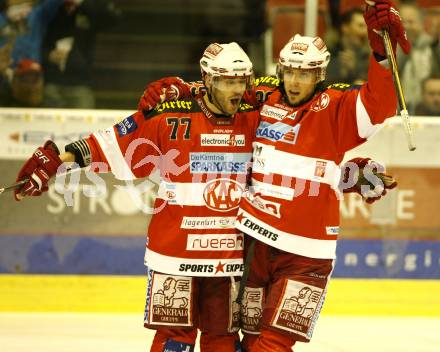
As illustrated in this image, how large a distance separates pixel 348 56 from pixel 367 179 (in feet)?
7.97

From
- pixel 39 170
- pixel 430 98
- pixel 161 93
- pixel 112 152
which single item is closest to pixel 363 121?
pixel 161 93

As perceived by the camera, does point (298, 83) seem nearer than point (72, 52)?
Yes

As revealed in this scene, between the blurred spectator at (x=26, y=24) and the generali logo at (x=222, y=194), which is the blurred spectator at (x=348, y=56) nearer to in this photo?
the blurred spectator at (x=26, y=24)

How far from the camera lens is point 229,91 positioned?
13.1 ft

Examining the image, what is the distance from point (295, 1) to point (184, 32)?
0.74m

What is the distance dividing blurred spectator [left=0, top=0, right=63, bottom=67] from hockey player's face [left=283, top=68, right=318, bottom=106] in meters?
2.60

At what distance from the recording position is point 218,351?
410 centimetres

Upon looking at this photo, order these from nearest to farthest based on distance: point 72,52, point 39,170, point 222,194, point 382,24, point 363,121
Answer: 1. point 382,24
2. point 363,121
3. point 39,170
4. point 222,194
5. point 72,52

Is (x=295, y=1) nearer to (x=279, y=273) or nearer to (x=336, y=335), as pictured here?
(x=336, y=335)

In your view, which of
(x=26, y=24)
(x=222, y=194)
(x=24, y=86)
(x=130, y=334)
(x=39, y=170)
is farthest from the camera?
(x=26, y=24)

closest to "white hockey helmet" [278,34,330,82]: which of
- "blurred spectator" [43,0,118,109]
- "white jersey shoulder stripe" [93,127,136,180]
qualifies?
"white jersey shoulder stripe" [93,127,136,180]

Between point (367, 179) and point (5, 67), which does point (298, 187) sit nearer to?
point (367, 179)

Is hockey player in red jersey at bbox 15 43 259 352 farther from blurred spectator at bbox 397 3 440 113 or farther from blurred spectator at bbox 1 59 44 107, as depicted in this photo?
blurred spectator at bbox 397 3 440 113

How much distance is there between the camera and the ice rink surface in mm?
5059
